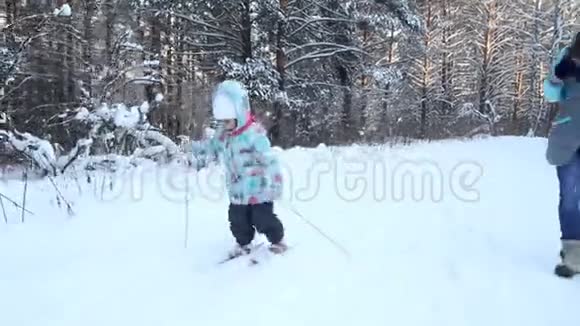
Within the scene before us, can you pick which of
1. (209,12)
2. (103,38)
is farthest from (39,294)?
(103,38)

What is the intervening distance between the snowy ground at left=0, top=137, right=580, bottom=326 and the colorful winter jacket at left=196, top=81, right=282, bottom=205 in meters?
0.48

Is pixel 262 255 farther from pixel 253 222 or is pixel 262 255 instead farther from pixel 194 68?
pixel 194 68

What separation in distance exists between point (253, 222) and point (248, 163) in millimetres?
436

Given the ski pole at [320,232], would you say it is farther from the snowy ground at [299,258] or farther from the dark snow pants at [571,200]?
the dark snow pants at [571,200]

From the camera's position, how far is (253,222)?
12.6ft

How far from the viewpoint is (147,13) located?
14016mm

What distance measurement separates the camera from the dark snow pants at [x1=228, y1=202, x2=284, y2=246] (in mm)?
3809

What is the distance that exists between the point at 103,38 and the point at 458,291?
15.0 meters

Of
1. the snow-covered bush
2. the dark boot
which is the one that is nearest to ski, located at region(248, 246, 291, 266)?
the dark boot

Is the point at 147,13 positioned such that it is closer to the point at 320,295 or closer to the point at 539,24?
the point at 320,295

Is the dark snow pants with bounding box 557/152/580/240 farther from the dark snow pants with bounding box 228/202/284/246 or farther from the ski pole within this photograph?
the dark snow pants with bounding box 228/202/284/246

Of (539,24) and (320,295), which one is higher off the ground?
(539,24)

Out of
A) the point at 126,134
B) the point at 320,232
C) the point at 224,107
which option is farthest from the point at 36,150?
the point at 320,232

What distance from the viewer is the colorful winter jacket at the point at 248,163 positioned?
3.74 meters
